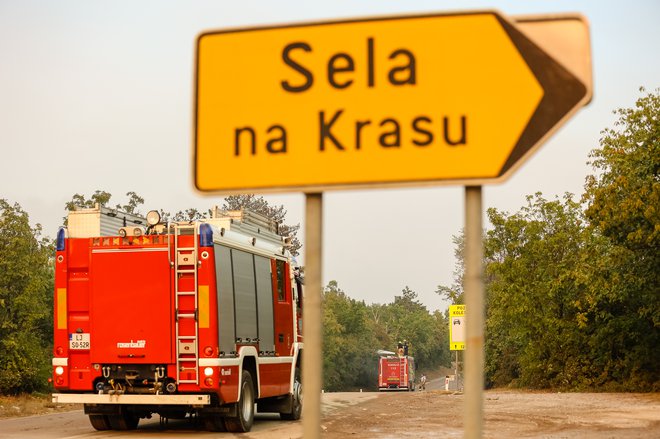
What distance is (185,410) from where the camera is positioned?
18266 millimetres

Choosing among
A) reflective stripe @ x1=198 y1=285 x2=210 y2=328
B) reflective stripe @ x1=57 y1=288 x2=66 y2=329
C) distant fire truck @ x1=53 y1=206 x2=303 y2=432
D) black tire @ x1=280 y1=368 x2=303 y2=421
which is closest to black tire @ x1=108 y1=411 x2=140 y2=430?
distant fire truck @ x1=53 y1=206 x2=303 y2=432

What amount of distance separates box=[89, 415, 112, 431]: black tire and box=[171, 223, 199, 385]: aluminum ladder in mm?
2375

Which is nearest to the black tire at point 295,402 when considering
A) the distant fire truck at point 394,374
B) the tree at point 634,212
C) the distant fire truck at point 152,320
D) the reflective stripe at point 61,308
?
the distant fire truck at point 152,320

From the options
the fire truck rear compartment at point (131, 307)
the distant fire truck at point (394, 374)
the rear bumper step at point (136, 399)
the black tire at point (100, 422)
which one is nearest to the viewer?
the rear bumper step at point (136, 399)

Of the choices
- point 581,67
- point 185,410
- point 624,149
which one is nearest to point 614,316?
point 624,149

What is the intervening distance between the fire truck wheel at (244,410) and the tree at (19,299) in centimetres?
2111

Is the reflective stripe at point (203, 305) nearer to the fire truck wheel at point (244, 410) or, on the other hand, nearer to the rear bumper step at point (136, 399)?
the rear bumper step at point (136, 399)

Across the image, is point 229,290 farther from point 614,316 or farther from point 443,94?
point 614,316

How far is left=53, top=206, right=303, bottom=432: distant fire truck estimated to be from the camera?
669 inches

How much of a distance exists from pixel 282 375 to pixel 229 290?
11.2 feet

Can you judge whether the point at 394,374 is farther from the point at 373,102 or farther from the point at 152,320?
the point at 373,102

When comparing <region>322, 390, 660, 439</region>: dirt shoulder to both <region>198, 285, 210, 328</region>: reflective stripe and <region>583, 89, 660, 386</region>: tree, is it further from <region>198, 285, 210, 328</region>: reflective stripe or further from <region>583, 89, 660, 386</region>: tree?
<region>583, 89, 660, 386</region>: tree

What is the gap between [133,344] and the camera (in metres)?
17.3

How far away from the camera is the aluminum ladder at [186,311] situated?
16984 millimetres
